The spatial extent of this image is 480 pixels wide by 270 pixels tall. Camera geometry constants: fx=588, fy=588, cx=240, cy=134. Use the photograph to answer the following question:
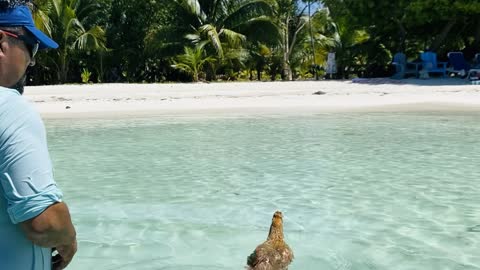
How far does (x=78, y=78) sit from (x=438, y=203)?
2386 centimetres

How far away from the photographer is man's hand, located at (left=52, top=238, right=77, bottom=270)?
1613 mm

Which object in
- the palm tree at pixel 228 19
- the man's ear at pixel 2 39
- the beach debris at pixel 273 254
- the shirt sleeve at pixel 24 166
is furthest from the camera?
the palm tree at pixel 228 19

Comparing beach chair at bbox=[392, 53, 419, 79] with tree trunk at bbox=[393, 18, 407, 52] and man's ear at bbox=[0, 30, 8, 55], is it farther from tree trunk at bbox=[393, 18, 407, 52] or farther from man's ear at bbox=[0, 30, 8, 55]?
man's ear at bbox=[0, 30, 8, 55]

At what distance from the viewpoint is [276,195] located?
5824 mm

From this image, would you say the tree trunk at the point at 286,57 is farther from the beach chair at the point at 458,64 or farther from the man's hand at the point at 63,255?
the man's hand at the point at 63,255

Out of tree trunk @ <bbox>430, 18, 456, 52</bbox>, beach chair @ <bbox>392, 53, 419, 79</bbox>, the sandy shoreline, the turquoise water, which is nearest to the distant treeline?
tree trunk @ <bbox>430, 18, 456, 52</bbox>

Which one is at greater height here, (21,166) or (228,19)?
(228,19)

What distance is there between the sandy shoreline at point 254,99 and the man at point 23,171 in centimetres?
1272

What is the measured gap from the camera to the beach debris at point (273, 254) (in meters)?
3.19

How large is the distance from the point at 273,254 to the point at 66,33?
72.9 ft

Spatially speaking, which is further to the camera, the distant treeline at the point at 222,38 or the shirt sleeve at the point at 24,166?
the distant treeline at the point at 222,38

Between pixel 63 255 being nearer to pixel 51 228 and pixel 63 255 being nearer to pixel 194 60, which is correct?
pixel 51 228

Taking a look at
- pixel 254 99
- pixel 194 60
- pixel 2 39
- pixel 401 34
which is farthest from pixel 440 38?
pixel 2 39

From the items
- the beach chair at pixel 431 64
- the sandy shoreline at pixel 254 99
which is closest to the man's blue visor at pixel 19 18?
the sandy shoreline at pixel 254 99
